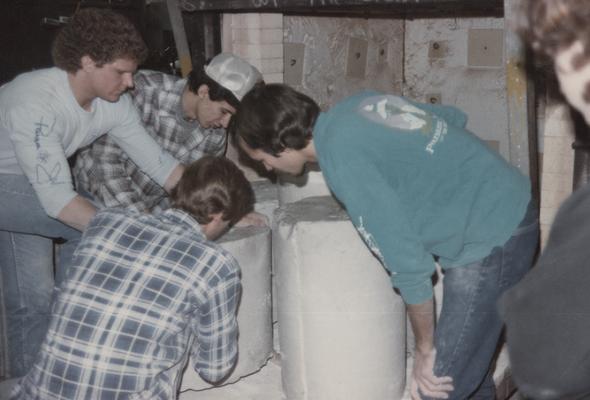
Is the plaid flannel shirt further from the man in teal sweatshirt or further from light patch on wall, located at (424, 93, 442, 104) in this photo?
light patch on wall, located at (424, 93, 442, 104)

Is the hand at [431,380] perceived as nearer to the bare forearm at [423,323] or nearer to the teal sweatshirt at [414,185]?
the bare forearm at [423,323]

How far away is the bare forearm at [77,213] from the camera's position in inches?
105

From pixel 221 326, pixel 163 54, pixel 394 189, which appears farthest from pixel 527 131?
pixel 163 54

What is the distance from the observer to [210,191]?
7.62 feet

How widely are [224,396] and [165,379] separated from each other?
99 cm

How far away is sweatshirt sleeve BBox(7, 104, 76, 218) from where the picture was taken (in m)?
2.59

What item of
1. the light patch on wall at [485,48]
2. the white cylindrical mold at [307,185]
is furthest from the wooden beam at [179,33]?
the light patch on wall at [485,48]

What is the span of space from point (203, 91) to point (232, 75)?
0.62 ft

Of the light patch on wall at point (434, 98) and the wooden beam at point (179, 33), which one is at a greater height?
the wooden beam at point (179, 33)

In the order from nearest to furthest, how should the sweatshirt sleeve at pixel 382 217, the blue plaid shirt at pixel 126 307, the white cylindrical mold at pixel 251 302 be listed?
the sweatshirt sleeve at pixel 382 217
the blue plaid shirt at pixel 126 307
the white cylindrical mold at pixel 251 302

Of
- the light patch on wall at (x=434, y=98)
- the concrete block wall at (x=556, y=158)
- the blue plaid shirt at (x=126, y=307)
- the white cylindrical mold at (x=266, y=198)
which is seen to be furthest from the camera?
the light patch on wall at (x=434, y=98)

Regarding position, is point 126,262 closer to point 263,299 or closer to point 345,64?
point 263,299

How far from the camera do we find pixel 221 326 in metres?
2.29

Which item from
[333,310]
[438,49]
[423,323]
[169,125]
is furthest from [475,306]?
[438,49]
